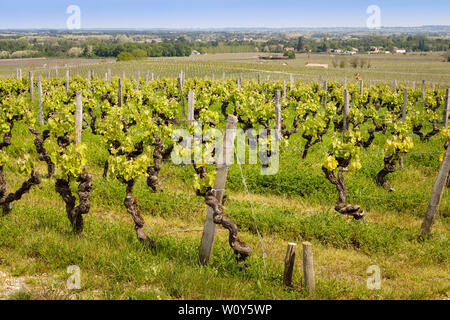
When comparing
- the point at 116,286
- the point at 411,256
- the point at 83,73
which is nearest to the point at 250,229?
the point at 411,256

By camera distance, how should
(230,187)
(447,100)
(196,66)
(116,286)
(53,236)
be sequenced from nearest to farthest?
(116,286) < (53,236) < (230,187) < (447,100) < (196,66)

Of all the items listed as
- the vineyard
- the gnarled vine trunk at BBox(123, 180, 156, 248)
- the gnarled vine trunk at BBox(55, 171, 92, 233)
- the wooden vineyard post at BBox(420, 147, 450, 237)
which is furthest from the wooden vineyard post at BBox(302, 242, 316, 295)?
the gnarled vine trunk at BBox(55, 171, 92, 233)

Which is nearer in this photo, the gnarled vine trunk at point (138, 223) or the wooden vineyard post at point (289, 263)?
the wooden vineyard post at point (289, 263)

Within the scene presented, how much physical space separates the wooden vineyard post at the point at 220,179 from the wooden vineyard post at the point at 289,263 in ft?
3.31

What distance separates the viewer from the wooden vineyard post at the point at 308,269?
16.1ft

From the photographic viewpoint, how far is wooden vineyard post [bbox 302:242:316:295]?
4.89m

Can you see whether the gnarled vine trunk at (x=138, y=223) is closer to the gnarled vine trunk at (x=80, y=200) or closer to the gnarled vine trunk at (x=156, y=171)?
the gnarled vine trunk at (x=80, y=200)

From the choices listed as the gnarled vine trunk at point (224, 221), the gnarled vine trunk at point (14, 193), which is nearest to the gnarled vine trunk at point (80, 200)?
the gnarled vine trunk at point (14, 193)

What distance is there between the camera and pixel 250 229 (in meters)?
7.80

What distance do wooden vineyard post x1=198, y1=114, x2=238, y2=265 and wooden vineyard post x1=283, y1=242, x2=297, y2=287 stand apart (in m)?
1.01

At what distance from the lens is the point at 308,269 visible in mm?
4953

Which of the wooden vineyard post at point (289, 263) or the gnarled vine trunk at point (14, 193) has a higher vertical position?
the gnarled vine trunk at point (14, 193)
